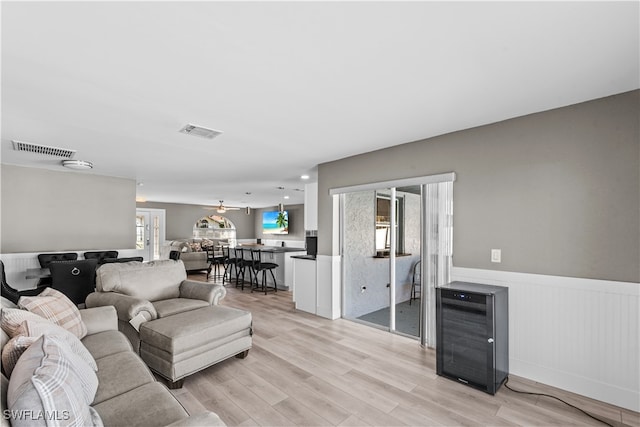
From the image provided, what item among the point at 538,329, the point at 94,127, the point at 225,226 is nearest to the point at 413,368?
the point at 538,329

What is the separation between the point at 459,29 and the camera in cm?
164

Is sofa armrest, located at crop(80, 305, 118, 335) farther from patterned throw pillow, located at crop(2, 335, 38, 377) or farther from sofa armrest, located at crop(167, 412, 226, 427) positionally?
sofa armrest, located at crop(167, 412, 226, 427)

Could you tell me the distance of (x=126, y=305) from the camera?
2.96 meters

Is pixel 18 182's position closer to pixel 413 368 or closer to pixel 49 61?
pixel 49 61

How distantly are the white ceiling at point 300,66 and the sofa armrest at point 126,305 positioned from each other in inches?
68.6

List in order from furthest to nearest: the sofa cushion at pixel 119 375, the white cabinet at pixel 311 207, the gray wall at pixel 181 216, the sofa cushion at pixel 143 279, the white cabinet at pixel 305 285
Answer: the gray wall at pixel 181 216, the white cabinet at pixel 311 207, the white cabinet at pixel 305 285, the sofa cushion at pixel 143 279, the sofa cushion at pixel 119 375

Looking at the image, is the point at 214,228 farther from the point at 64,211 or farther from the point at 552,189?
the point at 552,189

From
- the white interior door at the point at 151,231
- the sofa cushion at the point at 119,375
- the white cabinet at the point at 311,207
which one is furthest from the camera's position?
the white interior door at the point at 151,231

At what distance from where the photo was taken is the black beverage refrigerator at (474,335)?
257 centimetres

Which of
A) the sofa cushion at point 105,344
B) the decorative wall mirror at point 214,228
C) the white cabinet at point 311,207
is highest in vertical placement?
the white cabinet at point 311,207

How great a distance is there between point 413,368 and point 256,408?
1.54 metres

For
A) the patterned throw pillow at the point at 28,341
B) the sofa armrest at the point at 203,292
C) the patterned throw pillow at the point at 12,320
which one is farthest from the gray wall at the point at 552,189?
the patterned throw pillow at the point at 12,320

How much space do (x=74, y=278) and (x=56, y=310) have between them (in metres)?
2.32

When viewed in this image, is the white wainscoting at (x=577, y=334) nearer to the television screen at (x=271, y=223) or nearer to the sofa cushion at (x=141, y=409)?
the sofa cushion at (x=141, y=409)
